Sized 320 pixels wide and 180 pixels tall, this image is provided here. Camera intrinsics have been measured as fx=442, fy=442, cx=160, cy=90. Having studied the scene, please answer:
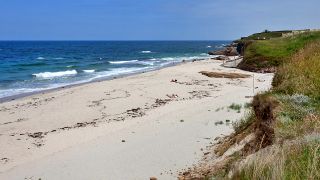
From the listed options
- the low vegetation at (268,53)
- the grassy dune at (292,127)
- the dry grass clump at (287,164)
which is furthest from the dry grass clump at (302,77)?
the low vegetation at (268,53)

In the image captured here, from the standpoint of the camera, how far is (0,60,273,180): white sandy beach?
11.6 meters

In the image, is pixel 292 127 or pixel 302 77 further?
pixel 302 77

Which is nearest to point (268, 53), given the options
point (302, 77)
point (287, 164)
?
point (302, 77)

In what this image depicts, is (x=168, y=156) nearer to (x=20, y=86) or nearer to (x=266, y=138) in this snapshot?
(x=266, y=138)

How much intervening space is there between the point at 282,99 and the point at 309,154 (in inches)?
177

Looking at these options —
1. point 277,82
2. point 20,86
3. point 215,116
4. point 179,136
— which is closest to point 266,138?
point 277,82

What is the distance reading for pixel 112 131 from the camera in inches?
630

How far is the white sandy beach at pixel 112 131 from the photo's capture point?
38.1 ft

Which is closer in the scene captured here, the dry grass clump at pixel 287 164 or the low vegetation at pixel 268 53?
the dry grass clump at pixel 287 164

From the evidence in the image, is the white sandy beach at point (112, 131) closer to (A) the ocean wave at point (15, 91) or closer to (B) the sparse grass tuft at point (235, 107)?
(B) the sparse grass tuft at point (235, 107)

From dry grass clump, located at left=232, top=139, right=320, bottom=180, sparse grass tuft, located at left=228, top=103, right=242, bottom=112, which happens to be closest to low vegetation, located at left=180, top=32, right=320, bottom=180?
dry grass clump, located at left=232, top=139, right=320, bottom=180

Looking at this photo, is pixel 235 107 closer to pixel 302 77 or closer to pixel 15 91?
pixel 302 77

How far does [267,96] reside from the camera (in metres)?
11.3

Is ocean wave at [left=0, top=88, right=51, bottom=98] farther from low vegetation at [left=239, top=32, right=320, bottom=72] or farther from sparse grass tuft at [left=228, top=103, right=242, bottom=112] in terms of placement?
low vegetation at [left=239, top=32, right=320, bottom=72]
